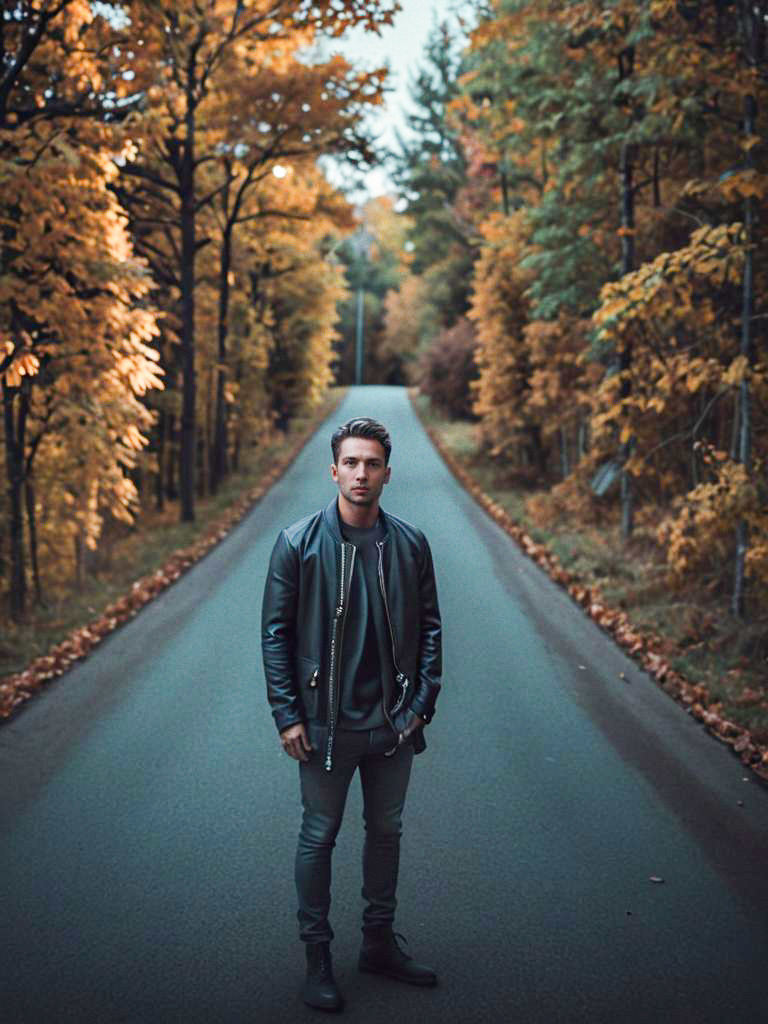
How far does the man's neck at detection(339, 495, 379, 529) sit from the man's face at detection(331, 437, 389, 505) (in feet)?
0.09

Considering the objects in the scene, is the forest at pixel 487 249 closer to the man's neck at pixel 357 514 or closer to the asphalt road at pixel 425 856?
the asphalt road at pixel 425 856

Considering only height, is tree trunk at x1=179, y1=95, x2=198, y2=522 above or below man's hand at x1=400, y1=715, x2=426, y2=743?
above

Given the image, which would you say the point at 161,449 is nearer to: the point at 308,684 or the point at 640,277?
the point at 640,277

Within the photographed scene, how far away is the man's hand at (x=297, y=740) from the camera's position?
12.2 ft

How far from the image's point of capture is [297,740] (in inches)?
146

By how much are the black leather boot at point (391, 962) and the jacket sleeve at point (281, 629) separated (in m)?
0.95

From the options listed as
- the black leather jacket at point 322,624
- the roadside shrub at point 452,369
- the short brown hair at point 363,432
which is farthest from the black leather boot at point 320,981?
the roadside shrub at point 452,369

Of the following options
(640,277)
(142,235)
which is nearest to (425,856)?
(640,277)

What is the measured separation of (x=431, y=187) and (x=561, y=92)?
27.4 m

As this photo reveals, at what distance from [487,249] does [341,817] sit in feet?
67.2

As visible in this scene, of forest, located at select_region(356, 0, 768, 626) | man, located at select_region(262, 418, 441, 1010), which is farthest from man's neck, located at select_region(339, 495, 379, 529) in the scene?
forest, located at select_region(356, 0, 768, 626)

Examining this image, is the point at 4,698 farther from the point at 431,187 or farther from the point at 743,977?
the point at 431,187

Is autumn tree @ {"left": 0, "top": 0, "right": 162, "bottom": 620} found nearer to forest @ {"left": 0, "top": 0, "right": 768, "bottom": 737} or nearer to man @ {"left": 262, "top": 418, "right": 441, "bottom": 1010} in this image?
forest @ {"left": 0, "top": 0, "right": 768, "bottom": 737}

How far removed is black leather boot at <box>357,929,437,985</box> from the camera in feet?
12.8
